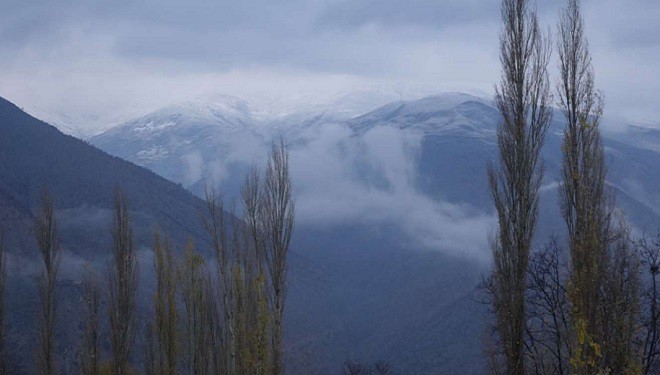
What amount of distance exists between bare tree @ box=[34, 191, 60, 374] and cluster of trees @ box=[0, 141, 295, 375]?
0.04 m

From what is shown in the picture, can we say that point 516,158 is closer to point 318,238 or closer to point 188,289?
point 188,289

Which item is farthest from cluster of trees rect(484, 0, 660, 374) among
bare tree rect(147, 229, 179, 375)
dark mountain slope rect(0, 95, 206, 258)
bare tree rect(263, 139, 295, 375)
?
dark mountain slope rect(0, 95, 206, 258)

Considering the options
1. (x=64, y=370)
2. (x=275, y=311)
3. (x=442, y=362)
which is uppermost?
(x=275, y=311)

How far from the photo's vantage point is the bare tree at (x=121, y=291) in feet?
93.3

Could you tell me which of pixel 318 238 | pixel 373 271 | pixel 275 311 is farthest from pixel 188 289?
pixel 318 238

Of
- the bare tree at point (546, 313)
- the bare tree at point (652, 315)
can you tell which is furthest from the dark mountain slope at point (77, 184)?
the bare tree at point (652, 315)

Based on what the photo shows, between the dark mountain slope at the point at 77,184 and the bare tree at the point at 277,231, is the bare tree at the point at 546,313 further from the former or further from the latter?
the dark mountain slope at the point at 77,184

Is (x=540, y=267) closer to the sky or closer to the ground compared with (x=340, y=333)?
closer to the sky

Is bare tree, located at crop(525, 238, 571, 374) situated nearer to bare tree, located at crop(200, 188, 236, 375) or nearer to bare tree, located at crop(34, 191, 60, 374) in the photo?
bare tree, located at crop(200, 188, 236, 375)

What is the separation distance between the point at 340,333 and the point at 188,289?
95315 millimetres

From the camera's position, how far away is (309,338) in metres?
108

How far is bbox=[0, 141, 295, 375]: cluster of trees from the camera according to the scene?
22.1 m

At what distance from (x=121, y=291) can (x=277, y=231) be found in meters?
9.55

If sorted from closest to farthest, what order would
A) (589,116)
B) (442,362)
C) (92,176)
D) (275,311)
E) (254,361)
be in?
(589,116), (275,311), (254,361), (442,362), (92,176)
